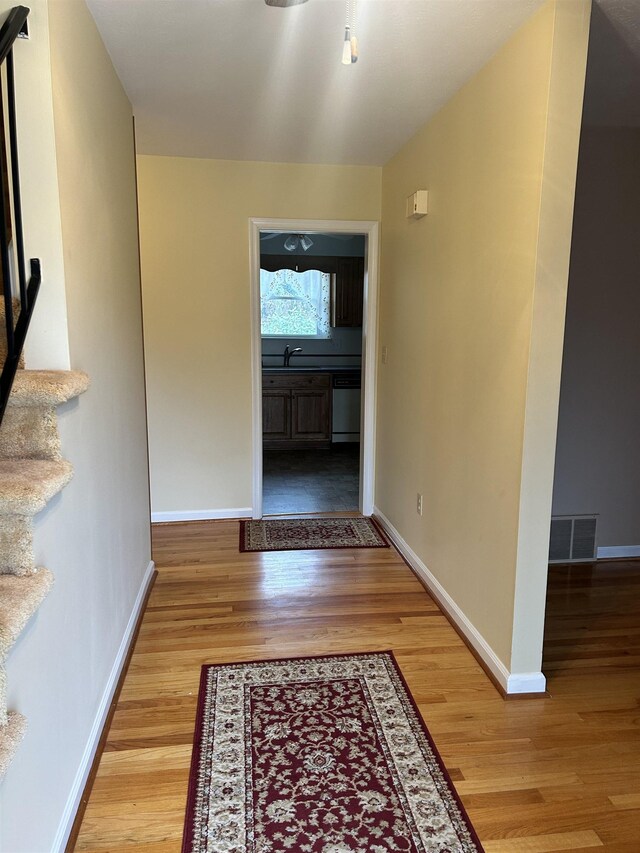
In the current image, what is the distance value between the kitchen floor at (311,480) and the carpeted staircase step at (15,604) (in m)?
3.10

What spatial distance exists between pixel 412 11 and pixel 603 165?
5.71 ft

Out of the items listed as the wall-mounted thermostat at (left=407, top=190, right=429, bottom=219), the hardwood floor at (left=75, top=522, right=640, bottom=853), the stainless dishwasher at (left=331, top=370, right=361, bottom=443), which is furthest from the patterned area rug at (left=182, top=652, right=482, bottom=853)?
the stainless dishwasher at (left=331, top=370, right=361, bottom=443)

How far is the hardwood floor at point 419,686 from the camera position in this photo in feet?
5.39

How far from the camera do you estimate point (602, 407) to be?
11.0 ft

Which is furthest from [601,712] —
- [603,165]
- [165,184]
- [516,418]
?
[165,184]

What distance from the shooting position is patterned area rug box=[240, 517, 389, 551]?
3.65 metres

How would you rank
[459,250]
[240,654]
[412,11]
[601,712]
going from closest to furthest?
1. [412,11]
2. [601,712]
3. [240,654]
4. [459,250]

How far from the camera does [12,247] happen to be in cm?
149

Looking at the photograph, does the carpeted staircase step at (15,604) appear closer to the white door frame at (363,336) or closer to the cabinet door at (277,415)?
the white door frame at (363,336)

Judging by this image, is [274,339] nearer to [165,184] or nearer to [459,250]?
[165,184]

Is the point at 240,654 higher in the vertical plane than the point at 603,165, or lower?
lower

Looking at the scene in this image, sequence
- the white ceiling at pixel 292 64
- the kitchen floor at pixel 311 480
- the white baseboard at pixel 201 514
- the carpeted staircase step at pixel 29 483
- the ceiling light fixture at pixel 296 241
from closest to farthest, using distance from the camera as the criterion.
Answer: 1. the carpeted staircase step at pixel 29 483
2. the white ceiling at pixel 292 64
3. the white baseboard at pixel 201 514
4. the kitchen floor at pixel 311 480
5. the ceiling light fixture at pixel 296 241

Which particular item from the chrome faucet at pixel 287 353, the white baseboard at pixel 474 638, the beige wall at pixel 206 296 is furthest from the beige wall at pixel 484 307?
the chrome faucet at pixel 287 353

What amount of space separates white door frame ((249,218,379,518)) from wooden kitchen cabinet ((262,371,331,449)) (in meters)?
2.28
